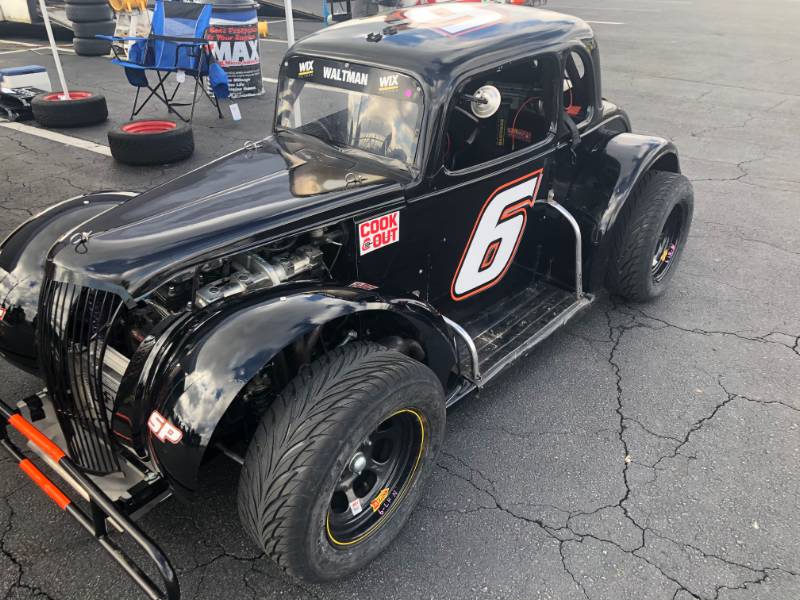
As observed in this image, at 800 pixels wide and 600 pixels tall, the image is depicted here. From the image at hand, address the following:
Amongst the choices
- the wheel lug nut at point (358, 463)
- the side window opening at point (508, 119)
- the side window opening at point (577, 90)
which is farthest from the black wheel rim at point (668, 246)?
the wheel lug nut at point (358, 463)

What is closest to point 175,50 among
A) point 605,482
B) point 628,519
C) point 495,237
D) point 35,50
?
point 495,237

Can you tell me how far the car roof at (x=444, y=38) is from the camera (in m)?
2.72

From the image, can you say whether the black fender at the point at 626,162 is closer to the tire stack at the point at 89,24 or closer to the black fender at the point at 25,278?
the black fender at the point at 25,278

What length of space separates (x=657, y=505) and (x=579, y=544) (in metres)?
0.46

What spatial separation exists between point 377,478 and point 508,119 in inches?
83.8

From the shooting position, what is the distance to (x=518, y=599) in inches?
88.5

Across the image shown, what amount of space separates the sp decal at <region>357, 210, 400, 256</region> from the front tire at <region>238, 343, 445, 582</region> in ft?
1.75

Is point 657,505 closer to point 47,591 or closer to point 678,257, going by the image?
point 678,257

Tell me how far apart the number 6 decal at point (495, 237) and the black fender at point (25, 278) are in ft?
6.19

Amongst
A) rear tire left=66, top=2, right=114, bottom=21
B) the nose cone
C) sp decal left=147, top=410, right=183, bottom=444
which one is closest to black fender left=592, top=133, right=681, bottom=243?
sp decal left=147, top=410, right=183, bottom=444

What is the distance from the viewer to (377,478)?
7.92 feet

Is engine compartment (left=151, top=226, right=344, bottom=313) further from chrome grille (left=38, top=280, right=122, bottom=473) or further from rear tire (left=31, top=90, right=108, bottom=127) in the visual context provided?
rear tire (left=31, top=90, right=108, bottom=127)

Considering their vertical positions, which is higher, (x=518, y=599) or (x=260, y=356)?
(x=260, y=356)

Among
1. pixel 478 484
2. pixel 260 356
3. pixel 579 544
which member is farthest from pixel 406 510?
pixel 260 356
